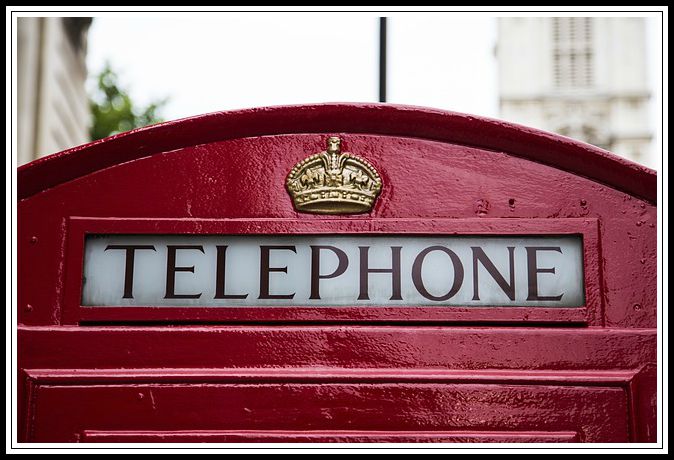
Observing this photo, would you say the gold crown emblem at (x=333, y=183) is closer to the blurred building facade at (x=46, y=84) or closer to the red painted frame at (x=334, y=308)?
the red painted frame at (x=334, y=308)

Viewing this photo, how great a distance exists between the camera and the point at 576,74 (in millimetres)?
28047

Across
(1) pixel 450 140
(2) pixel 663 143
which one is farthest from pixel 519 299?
(2) pixel 663 143

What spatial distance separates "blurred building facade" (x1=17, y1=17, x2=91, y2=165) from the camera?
6.80 metres

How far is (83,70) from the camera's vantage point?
35.0 ft

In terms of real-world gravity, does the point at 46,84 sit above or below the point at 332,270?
above

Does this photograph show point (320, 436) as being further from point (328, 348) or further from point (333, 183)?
point (333, 183)

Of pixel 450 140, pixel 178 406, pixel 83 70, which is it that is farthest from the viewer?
pixel 83 70

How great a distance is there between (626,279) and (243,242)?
99cm

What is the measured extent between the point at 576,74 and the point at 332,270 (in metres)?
28.0

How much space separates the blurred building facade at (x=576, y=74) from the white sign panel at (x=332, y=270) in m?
26.4

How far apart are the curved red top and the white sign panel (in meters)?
0.21

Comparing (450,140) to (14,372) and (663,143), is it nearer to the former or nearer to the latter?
(663,143)

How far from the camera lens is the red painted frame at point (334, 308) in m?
1.97

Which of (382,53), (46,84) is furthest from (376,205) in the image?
(46,84)
